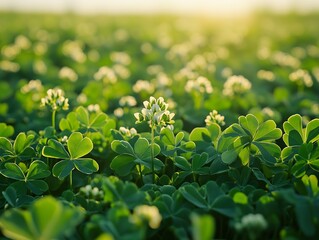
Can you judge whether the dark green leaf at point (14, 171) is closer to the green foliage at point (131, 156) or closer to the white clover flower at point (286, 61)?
the green foliage at point (131, 156)

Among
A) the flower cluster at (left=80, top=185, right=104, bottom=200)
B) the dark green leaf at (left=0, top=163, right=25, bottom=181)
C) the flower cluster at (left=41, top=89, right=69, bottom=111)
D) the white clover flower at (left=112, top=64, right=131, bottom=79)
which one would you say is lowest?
the flower cluster at (left=80, top=185, right=104, bottom=200)

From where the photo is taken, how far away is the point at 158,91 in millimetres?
3229

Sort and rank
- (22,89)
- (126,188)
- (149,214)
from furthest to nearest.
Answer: (22,89) → (126,188) → (149,214)

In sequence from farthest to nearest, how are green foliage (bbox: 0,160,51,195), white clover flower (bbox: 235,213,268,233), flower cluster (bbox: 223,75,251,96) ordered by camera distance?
flower cluster (bbox: 223,75,251,96) < green foliage (bbox: 0,160,51,195) < white clover flower (bbox: 235,213,268,233)

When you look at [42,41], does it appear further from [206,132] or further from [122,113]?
[206,132]

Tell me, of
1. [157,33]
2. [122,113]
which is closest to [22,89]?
[122,113]

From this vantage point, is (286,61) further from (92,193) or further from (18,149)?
(92,193)

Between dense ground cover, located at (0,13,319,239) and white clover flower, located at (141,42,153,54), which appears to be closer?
dense ground cover, located at (0,13,319,239)

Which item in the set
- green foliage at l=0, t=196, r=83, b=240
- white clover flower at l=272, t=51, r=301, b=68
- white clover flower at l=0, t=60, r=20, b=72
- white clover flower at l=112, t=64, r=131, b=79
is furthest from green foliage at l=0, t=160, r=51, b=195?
white clover flower at l=272, t=51, r=301, b=68

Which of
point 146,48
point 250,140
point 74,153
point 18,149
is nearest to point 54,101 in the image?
point 18,149

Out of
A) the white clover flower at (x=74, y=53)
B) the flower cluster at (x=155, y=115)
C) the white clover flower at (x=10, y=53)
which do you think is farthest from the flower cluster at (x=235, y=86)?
the white clover flower at (x=10, y=53)

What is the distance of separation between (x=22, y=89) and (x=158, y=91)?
0.85 metres

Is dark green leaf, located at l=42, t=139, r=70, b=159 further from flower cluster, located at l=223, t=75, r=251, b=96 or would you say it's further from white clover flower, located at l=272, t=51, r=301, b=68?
white clover flower, located at l=272, t=51, r=301, b=68

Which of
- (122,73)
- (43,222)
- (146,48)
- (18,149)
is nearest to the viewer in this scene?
(43,222)
